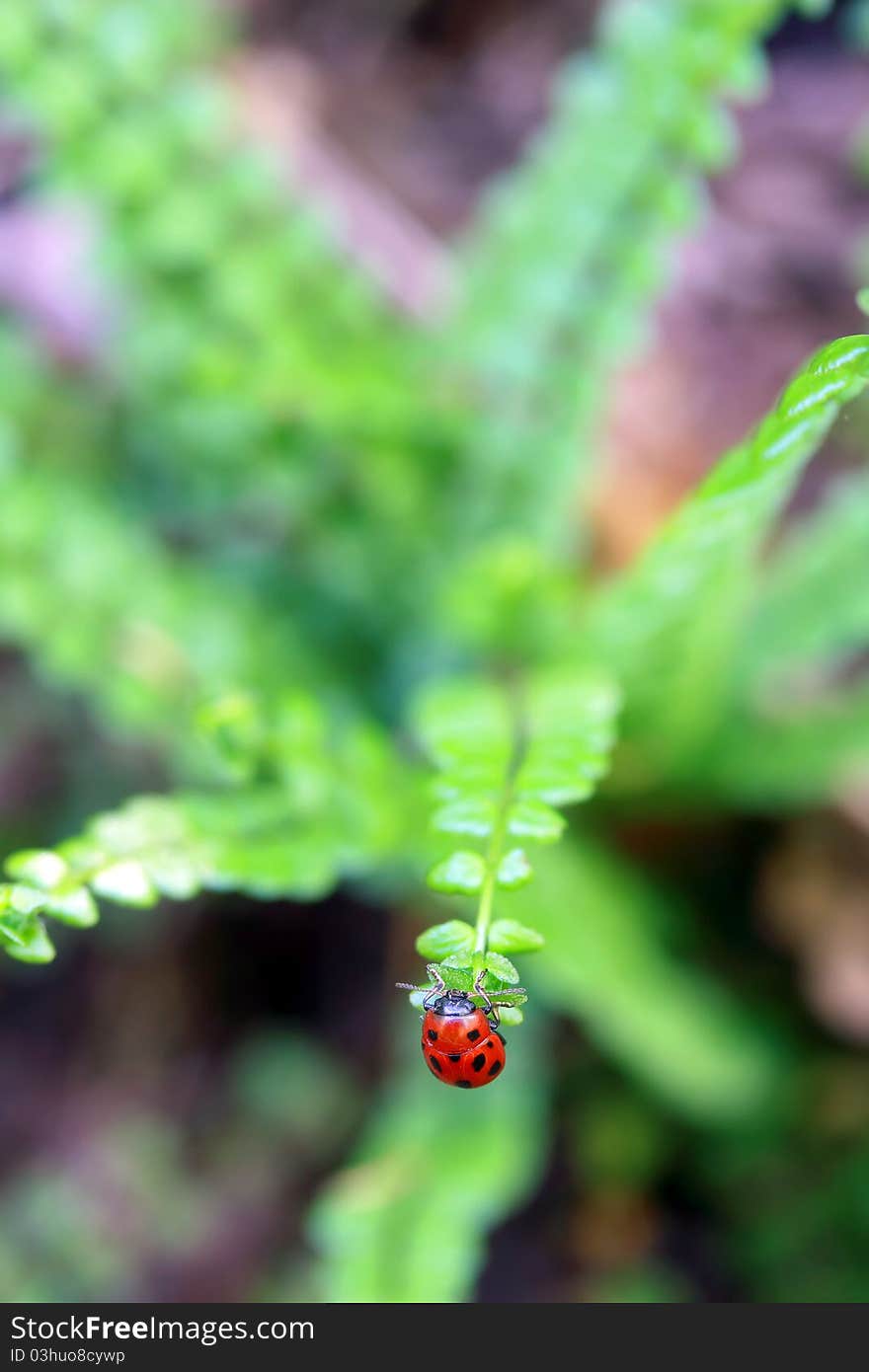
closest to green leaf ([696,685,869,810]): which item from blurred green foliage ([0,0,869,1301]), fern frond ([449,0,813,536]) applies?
blurred green foliage ([0,0,869,1301])

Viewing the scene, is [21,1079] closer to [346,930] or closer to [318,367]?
[346,930]

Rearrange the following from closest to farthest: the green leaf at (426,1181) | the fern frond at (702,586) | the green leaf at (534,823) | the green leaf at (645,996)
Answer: the fern frond at (702,586), the green leaf at (534,823), the green leaf at (426,1181), the green leaf at (645,996)

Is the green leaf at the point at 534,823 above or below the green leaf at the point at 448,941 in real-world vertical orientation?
above

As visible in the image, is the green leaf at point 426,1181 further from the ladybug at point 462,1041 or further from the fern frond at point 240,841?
the ladybug at point 462,1041

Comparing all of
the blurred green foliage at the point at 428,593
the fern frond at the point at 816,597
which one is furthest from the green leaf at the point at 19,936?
the fern frond at the point at 816,597

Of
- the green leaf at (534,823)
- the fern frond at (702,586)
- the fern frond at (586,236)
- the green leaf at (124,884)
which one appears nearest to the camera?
the fern frond at (702,586)

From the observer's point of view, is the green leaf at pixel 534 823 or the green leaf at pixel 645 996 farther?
the green leaf at pixel 645 996

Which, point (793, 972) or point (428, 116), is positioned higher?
point (428, 116)

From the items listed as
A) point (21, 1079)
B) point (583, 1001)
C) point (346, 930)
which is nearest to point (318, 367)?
point (583, 1001)
